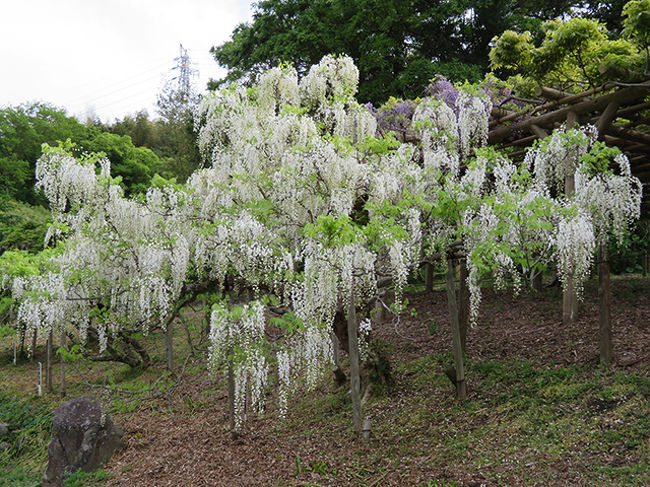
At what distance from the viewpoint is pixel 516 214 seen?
4586mm

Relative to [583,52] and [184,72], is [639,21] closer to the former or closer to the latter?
[583,52]

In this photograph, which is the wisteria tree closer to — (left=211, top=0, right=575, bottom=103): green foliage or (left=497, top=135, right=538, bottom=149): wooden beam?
(left=497, top=135, right=538, bottom=149): wooden beam

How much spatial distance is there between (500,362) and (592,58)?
428 centimetres

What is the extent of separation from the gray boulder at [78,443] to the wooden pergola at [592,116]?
739 centimetres

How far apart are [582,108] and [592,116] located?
93cm

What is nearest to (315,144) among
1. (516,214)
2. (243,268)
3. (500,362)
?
(243,268)

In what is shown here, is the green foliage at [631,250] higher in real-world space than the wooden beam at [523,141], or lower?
lower

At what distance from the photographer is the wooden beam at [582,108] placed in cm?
563

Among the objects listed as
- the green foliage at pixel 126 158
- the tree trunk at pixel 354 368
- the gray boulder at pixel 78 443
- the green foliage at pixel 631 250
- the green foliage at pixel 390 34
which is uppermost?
the green foliage at pixel 390 34

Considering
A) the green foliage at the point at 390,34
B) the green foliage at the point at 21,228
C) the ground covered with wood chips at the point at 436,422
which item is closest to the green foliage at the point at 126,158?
the green foliage at the point at 21,228

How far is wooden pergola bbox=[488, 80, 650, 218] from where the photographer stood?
587cm

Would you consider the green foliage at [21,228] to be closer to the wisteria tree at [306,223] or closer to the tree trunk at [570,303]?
the wisteria tree at [306,223]

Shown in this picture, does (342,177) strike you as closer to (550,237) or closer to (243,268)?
(243,268)

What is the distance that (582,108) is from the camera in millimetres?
6141
